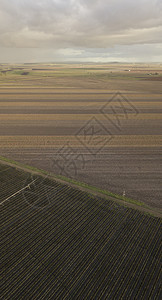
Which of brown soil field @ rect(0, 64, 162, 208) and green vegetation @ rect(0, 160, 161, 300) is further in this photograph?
brown soil field @ rect(0, 64, 162, 208)

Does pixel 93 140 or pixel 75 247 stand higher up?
pixel 93 140

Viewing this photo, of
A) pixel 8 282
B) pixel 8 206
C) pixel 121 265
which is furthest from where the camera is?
pixel 8 206

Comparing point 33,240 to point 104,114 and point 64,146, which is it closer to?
point 64,146

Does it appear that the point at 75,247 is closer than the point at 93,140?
Yes

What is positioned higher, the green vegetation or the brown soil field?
the brown soil field

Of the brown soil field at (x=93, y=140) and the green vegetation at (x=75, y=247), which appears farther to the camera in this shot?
the brown soil field at (x=93, y=140)

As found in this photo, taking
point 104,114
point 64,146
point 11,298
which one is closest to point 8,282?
point 11,298

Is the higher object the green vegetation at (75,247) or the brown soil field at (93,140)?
the brown soil field at (93,140)

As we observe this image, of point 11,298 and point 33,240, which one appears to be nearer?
point 11,298

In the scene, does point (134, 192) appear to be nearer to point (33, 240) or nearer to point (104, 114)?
point (33, 240)

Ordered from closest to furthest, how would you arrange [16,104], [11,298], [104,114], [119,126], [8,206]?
A: [11,298] → [8,206] → [119,126] → [104,114] → [16,104]
